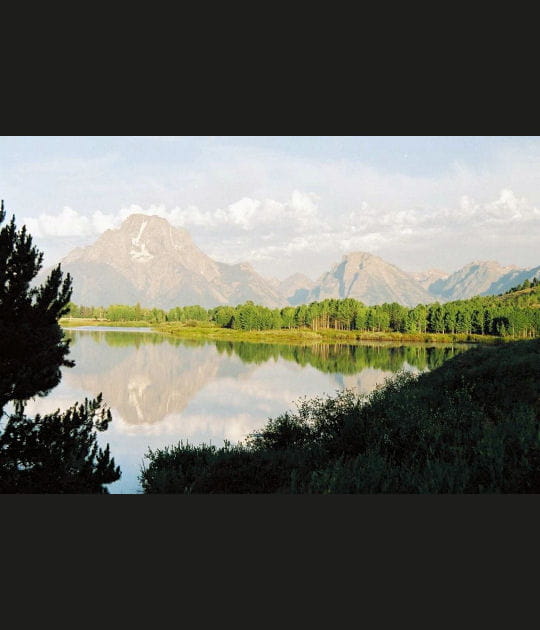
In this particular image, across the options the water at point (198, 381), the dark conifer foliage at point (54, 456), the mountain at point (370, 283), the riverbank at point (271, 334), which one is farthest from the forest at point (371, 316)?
the mountain at point (370, 283)

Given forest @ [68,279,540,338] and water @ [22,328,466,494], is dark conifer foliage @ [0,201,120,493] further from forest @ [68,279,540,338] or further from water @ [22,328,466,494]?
forest @ [68,279,540,338]

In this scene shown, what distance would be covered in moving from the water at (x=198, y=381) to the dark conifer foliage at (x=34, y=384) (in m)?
1.02

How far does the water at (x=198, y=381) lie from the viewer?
55.8 feet

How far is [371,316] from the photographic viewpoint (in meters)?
53.0

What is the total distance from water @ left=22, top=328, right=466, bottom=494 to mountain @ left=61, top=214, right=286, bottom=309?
6671 centimetres

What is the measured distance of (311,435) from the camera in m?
10.2

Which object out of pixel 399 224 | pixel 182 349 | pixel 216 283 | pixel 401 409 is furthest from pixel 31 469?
pixel 216 283

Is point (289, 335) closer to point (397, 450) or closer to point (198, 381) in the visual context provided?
point (198, 381)

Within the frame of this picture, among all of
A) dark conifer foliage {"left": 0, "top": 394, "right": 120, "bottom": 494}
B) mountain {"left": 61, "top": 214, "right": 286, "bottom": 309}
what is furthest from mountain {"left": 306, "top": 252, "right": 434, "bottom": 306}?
→ dark conifer foliage {"left": 0, "top": 394, "right": 120, "bottom": 494}

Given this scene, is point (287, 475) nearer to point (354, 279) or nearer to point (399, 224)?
point (399, 224)

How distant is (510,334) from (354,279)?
11071 cm

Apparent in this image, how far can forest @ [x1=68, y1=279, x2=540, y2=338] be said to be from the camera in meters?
41.3

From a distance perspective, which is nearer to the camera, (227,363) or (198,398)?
(198,398)

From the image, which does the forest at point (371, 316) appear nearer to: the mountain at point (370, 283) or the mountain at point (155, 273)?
the mountain at point (155, 273)
